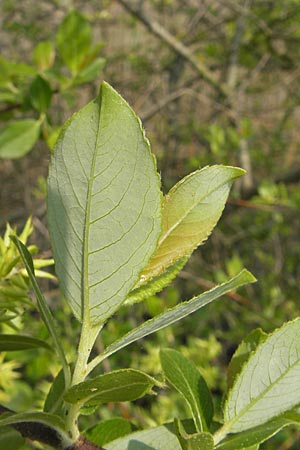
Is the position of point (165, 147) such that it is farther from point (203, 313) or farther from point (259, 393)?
point (259, 393)

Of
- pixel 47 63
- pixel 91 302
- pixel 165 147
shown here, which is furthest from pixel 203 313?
pixel 91 302

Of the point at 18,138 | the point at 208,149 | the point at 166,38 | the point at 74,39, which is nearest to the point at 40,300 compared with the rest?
the point at 18,138

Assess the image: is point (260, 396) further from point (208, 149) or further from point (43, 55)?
point (208, 149)

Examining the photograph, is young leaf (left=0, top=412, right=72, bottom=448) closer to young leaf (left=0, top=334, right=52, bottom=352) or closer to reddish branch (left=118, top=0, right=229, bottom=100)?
young leaf (left=0, top=334, right=52, bottom=352)

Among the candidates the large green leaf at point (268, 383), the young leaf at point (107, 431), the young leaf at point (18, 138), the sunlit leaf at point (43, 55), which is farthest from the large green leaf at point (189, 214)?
the sunlit leaf at point (43, 55)

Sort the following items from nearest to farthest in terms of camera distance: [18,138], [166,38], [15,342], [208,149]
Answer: [15,342]
[18,138]
[166,38]
[208,149]

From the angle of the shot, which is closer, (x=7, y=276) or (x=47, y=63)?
(x=7, y=276)

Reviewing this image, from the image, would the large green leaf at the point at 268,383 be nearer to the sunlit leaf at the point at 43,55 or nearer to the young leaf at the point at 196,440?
the young leaf at the point at 196,440
